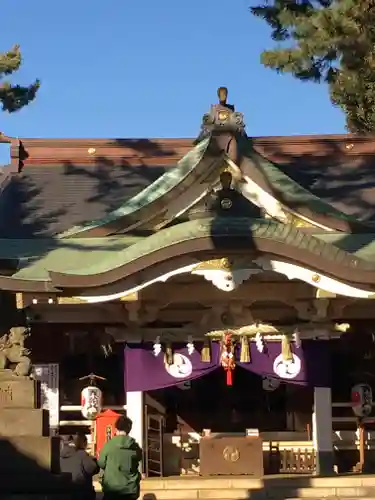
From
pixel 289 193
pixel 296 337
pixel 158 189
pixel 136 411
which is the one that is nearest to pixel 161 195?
pixel 158 189

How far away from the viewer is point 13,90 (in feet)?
39.3

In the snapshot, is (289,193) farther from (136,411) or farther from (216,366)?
(136,411)

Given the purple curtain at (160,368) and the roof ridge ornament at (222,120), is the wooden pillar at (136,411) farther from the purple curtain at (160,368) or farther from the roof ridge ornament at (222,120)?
the roof ridge ornament at (222,120)

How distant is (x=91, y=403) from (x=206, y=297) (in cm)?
260

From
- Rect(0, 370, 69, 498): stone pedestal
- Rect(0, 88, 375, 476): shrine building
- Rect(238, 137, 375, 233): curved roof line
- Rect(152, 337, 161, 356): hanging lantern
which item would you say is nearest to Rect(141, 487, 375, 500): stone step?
Rect(0, 88, 375, 476): shrine building

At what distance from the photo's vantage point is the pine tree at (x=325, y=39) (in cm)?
1052

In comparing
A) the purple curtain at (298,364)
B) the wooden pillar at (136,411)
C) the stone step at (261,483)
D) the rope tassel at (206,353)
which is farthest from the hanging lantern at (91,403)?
the purple curtain at (298,364)

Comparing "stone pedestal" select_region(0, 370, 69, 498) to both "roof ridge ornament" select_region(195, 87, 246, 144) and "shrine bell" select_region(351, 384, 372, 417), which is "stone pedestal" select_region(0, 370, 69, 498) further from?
"shrine bell" select_region(351, 384, 372, 417)

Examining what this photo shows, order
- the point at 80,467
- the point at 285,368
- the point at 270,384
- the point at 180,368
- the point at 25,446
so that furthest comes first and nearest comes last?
the point at 270,384 < the point at 180,368 < the point at 285,368 < the point at 80,467 < the point at 25,446

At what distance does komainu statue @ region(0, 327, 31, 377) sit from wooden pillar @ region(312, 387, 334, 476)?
5375 millimetres

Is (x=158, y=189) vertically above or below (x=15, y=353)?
above

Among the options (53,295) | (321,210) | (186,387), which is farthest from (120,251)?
(186,387)

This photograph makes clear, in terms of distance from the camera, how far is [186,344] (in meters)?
12.2

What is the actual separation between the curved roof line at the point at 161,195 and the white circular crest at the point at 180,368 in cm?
224
